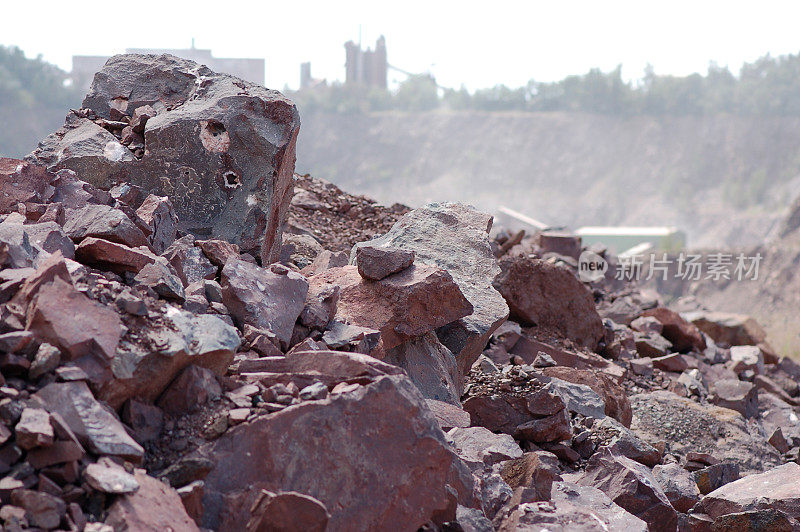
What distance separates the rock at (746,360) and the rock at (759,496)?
368 centimetres

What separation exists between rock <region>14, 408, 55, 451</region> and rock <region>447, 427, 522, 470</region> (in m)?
1.68

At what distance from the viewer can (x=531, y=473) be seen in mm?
2883

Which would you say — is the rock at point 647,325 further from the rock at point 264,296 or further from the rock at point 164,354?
the rock at point 164,354

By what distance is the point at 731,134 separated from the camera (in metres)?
47.0

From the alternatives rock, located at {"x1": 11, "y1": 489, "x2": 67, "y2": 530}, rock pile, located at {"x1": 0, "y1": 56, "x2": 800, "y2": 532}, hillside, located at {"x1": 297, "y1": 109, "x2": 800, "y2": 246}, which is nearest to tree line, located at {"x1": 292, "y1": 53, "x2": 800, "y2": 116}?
hillside, located at {"x1": 297, "y1": 109, "x2": 800, "y2": 246}

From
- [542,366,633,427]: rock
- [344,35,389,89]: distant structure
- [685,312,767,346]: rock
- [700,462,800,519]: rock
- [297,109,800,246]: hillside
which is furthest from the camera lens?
[297,109,800,246]: hillside

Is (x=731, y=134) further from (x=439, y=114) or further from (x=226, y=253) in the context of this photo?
(x=226, y=253)

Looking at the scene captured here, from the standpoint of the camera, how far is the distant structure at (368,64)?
3066 centimetres

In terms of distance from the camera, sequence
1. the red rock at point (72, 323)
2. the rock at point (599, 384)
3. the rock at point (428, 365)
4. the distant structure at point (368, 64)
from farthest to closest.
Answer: the distant structure at point (368, 64) → the rock at point (599, 384) → the rock at point (428, 365) → the red rock at point (72, 323)

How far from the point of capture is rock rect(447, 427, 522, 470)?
307 cm

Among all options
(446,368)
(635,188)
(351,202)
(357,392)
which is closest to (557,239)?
(351,202)

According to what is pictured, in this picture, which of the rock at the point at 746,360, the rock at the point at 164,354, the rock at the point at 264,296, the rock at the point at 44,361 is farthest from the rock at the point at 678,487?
the rock at the point at 746,360

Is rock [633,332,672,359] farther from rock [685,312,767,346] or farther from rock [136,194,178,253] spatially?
rock [136,194,178,253]

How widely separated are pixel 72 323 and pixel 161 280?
0.55 meters
